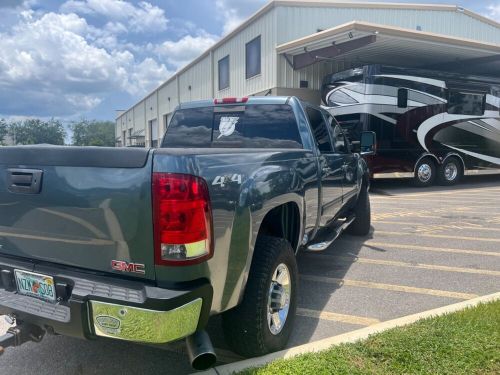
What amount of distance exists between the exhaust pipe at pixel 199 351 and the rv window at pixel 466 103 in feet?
45.6

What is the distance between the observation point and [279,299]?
3166 mm

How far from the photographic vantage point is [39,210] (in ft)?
8.36

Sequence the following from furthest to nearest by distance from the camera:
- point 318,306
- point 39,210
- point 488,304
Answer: point 318,306 → point 488,304 → point 39,210

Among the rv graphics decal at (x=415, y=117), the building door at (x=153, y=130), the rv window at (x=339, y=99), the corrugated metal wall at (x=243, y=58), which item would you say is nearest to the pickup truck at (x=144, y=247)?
the rv graphics decal at (x=415, y=117)

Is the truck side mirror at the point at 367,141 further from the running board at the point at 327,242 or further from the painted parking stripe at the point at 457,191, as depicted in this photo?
the painted parking stripe at the point at 457,191

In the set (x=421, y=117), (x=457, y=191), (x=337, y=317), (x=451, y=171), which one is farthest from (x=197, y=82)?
(x=337, y=317)

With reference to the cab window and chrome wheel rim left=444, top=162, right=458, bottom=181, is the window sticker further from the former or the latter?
chrome wheel rim left=444, top=162, right=458, bottom=181

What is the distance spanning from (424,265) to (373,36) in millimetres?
10075

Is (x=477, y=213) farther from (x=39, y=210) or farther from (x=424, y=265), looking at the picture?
(x=39, y=210)

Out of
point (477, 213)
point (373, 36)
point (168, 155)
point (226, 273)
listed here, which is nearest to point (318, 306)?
point (226, 273)

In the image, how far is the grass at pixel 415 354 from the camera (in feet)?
9.21

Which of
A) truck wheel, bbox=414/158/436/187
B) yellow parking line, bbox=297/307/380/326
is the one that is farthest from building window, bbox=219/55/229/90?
yellow parking line, bbox=297/307/380/326

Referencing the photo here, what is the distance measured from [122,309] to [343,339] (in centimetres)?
177

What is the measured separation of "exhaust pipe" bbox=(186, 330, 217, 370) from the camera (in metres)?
2.40
